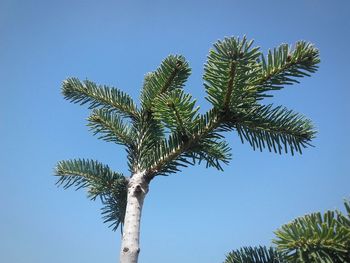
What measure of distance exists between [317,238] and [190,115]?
115cm

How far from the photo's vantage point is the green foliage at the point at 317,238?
1.36m

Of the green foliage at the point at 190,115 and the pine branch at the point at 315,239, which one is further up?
the green foliage at the point at 190,115

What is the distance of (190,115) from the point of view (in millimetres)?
2240

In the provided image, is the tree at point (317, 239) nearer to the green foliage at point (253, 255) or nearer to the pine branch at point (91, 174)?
the green foliage at point (253, 255)

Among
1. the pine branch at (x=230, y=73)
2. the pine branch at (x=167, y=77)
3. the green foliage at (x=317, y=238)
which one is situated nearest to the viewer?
the green foliage at (x=317, y=238)

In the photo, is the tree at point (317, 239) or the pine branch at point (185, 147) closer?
the tree at point (317, 239)

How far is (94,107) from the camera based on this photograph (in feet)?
9.81

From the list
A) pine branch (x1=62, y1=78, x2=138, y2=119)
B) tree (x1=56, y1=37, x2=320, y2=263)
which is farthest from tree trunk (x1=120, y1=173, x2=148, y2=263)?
pine branch (x1=62, y1=78, x2=138, y2=119)

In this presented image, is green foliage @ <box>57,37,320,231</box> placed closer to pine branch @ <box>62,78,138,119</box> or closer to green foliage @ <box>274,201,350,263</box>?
pine branch @ <box>62,78,138,119</box>

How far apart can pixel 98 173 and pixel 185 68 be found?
1.14 m

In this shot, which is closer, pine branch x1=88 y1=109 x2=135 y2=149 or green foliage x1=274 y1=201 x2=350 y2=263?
green foliage x1=274 y1=201 x2=350 y2=263

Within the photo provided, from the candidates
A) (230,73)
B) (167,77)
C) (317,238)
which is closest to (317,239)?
(317,238)

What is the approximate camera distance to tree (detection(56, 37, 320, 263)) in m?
2.07

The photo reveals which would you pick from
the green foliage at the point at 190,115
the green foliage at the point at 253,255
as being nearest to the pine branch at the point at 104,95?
the green foliage at the point at 190,115
